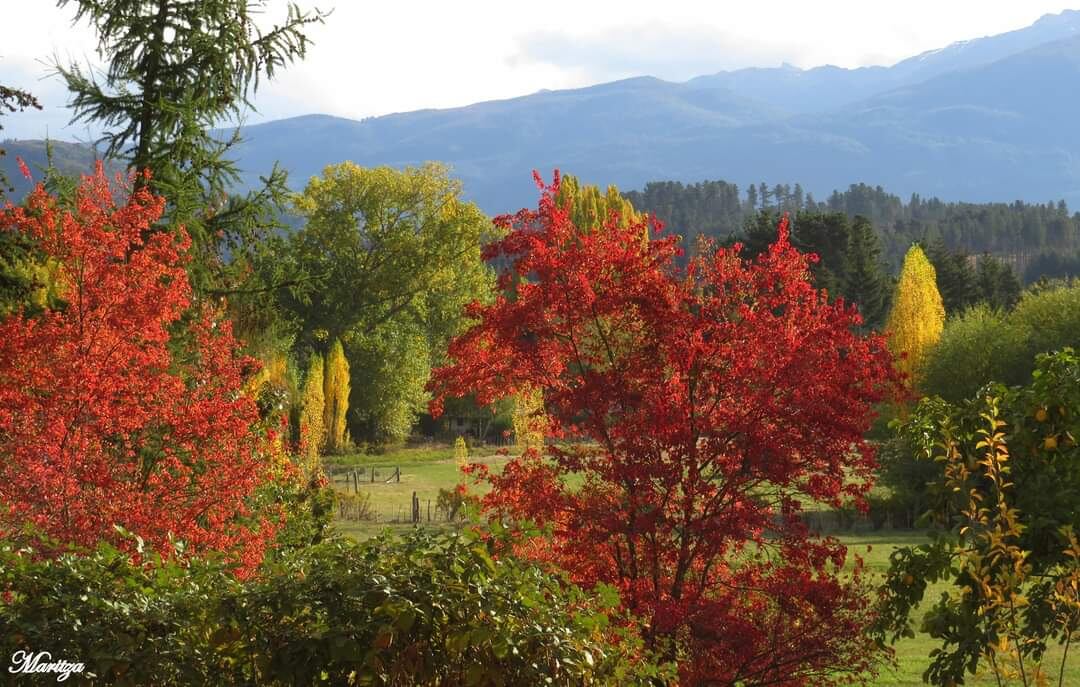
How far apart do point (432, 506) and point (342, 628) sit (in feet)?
113

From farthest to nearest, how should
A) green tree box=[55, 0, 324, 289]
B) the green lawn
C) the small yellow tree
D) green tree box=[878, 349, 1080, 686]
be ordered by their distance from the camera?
the small yellow tree → the green lawn → green tree box=[55, 0, 324, 289] → green tree box=[878, 349, 1080, 686]

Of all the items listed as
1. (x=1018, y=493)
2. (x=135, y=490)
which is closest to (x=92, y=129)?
(x=135, y=490)

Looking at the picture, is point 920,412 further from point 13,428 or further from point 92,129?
point 92,129

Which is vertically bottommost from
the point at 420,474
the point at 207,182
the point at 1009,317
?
the point at 420,474

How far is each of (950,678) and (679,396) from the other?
4.14m

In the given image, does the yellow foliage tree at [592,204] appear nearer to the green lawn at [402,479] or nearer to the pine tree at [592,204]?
the pine tree at [592,204]

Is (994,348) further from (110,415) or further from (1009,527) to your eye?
(1009,527)

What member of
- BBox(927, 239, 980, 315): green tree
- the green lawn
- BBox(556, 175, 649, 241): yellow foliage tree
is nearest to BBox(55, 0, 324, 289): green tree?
the green lawn

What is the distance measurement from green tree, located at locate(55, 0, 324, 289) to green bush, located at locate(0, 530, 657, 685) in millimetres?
10806

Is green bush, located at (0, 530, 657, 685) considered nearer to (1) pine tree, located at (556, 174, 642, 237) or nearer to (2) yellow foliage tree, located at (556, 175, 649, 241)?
(2) yellow foliage tree, located at (556, 175, 649, 241)

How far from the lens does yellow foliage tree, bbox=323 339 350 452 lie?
4981 cm

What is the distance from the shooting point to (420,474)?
50.3 metres

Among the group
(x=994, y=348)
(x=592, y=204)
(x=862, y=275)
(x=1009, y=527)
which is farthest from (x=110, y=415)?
(x=592, y=204)

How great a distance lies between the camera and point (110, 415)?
10.9m
